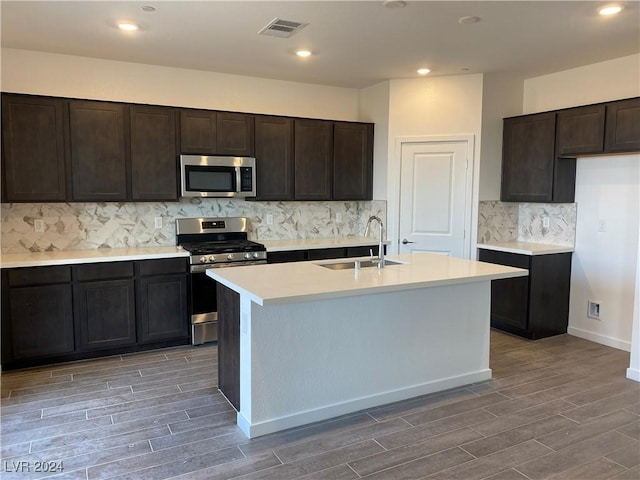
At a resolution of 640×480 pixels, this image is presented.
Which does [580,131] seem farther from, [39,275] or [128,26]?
[39,275]

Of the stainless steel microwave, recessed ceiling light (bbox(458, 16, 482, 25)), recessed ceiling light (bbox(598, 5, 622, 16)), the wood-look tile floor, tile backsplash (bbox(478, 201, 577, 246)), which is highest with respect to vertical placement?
recessed ceiling light (bbox(458, 16, 482, 25))

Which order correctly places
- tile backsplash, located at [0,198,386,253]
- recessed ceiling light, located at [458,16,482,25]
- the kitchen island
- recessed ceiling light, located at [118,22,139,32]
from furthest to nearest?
tile backsplash, located at [0,198,386,253]
recessed ceiling light, located at [118,22,139,32]
recessed ceiling light, located at [458,16,482,25]
the kitchen island

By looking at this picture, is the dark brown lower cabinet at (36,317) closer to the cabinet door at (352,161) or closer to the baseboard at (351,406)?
the baseboard at (351,406)

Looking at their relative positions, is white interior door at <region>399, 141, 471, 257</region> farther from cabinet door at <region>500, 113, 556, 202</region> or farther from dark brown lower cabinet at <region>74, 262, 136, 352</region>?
dark brown lower cabinet at <region>74, 262, 136, 352</region>

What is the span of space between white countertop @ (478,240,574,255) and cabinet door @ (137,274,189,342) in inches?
127

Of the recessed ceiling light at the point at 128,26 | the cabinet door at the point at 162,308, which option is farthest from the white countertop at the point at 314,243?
the recessed ceiling light at the point at 128,26

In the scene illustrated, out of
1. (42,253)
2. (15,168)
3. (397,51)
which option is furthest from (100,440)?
(397,51)

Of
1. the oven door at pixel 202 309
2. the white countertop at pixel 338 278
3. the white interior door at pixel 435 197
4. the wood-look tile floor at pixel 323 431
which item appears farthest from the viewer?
the white interior door at pixel 435 197

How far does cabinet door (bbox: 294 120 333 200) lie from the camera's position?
523 centimetres

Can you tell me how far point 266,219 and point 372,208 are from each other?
4.27 ft

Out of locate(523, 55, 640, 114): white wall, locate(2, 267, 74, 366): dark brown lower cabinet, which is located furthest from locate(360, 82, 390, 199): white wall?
locate(2, 267, 74, 366): dark brown lower cabinet

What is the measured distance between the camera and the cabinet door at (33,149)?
3.93m

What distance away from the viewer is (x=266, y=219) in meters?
5.41

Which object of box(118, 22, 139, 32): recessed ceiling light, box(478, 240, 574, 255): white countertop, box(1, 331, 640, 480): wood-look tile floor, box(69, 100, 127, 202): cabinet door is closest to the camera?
box(1, 331, 640, 480): wood-look tile floor
